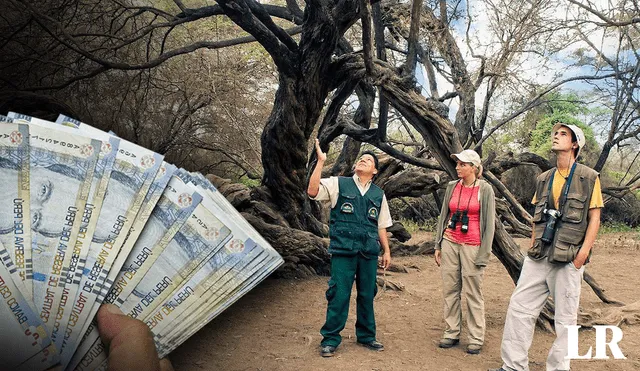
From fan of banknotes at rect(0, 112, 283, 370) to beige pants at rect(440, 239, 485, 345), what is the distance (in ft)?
6.07

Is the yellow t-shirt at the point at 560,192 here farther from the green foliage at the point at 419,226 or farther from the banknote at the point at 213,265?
the green foliage at the point at 419,226

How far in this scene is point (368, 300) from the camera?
4.81 meters

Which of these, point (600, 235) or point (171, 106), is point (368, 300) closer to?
point (171, 106)

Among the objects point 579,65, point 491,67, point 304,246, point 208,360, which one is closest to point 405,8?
point 491,67

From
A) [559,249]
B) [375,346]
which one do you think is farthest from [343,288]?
[559,249]

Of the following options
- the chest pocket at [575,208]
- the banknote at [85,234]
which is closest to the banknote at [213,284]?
the banknote at [85,234]

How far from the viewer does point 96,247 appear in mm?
3391

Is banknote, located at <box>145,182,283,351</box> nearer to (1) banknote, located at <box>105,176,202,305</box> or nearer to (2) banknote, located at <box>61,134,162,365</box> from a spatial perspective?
(1) banknote, located at <box>105,176,202,305</box>

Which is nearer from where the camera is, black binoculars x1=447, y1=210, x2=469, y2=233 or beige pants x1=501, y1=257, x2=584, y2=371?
beige pants x1=501, y1=257, x2=584, y2=371

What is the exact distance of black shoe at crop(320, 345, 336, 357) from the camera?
4.59m

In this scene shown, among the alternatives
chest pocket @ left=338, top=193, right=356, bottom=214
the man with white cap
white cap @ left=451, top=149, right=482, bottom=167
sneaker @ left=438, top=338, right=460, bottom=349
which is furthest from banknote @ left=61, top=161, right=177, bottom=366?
sneaker @ left=438, top=338, right=460, bottom=349

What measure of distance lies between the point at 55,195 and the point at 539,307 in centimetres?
344

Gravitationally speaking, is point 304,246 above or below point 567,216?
below

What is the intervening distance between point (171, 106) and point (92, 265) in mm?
8587
